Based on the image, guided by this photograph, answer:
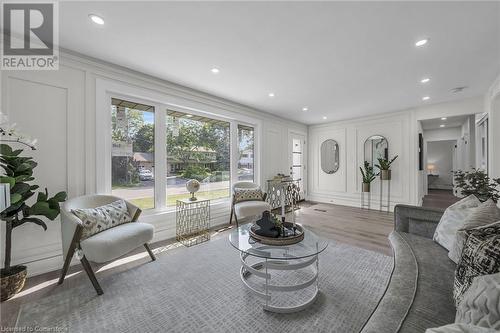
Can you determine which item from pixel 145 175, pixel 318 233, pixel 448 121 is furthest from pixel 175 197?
pixel 448 121

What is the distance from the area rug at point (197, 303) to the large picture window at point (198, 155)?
1.46 metres

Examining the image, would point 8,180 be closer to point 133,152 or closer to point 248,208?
point 133,152

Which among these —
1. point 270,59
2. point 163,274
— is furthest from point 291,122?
point 163,274

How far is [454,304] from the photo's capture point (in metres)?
Result: 1.09

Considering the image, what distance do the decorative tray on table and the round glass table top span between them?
0.06m

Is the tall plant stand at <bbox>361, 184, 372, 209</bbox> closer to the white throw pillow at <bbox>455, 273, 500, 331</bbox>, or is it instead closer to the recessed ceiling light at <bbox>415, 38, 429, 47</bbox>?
the recessed ceiling light at <bbox>415, 38, 429, 47</bbox>

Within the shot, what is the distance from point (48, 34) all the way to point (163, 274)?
2.73 metres

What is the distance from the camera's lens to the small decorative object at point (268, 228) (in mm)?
1887

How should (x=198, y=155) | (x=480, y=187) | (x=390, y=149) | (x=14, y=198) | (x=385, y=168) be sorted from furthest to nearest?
(x=390, y=149), (x=385, y=168), (x=198, y=155), (x=480, y=187), (x=14, y=198)

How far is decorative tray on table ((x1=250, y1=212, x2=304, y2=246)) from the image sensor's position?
72.2 inches

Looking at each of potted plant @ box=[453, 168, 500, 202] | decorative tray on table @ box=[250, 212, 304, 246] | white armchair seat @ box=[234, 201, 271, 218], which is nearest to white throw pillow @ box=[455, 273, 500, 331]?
decorative tray on table @ box=[250, 212, 304, 246]

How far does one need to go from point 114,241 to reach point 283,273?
1.71m

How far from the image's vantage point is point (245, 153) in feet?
15.5

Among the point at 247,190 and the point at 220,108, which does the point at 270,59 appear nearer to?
the point at 220,108
